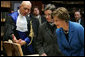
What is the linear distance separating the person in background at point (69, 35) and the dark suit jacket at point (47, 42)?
8.4 inches

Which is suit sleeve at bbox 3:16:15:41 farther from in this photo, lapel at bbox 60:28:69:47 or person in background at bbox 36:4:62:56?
lapel at bbox 60:28:69:47

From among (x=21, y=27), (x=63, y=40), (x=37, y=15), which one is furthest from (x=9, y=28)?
(x=37, y=15)

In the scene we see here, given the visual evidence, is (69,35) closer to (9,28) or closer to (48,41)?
(48,41)

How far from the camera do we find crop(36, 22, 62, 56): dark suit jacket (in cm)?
237

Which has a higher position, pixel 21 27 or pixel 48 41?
pixel 21 27

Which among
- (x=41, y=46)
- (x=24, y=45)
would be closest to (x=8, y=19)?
→ (x=24, y=45)

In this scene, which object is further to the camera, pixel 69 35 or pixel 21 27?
pixel 21 27

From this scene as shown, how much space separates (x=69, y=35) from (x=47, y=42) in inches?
15.0

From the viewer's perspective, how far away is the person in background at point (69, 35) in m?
2.06

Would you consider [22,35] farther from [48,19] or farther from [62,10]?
[62,10]

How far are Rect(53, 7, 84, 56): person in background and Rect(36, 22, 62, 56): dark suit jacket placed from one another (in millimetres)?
214

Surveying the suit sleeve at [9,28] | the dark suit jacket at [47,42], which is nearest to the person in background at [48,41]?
the dark suit jacket at [47,42]

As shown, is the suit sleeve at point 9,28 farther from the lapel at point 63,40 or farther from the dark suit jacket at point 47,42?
the lapel at point 63,40

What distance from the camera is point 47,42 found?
7.89ft
